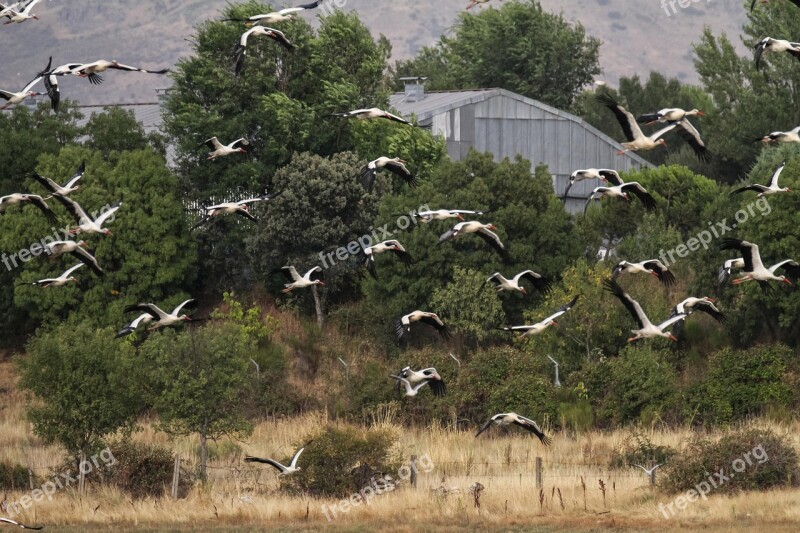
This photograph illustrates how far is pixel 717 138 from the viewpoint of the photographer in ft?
249

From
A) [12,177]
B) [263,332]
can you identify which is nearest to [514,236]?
[263,332]

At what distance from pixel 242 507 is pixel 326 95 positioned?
90.7ft

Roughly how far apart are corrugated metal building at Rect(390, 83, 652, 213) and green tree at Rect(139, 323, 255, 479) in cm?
2451

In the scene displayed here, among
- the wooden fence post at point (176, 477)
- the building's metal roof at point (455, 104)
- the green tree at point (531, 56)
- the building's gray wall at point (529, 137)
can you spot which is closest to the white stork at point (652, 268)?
the wooden fence post at point (176, 477)

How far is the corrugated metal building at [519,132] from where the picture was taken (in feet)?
206

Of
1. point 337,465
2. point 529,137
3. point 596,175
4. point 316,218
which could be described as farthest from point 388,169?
point 529,137

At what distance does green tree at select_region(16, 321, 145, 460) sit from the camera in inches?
1497

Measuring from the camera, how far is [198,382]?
38062 mm

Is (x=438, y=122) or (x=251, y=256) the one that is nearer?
(x=251, y=256)

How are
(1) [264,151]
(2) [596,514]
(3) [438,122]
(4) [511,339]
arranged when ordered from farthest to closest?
(3) [438,122], (1) [264,151], (4) [511,339], (2) [596,514]

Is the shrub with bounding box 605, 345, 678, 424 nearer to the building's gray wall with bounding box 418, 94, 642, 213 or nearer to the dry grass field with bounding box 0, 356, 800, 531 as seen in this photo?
the dry grass field with bounding box 0, 356, 800, 531

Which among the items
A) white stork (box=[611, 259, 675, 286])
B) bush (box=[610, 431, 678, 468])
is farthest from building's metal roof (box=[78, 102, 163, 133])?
white stork (box=[611, 259, 675, 286])

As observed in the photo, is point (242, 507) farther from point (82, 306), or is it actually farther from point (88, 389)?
point (82, 306)

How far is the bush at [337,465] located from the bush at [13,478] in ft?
22.6
